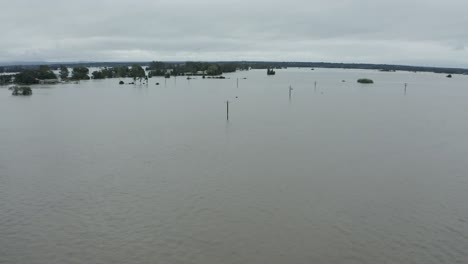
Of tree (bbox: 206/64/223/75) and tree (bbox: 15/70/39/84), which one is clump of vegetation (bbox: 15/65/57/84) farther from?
tree (bbox: 206/64/223/75)

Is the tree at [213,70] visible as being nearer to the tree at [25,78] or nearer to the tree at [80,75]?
the tree at [80,75]

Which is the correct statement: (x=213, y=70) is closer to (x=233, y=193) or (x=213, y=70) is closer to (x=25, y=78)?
(x=25, y=78)

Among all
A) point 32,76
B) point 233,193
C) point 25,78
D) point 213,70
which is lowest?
point 233,193

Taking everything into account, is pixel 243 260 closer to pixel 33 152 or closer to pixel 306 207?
pixel 306 207

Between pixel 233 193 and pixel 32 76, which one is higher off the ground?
pixel 32 76

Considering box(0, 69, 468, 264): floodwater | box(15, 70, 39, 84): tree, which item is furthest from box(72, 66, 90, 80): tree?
box(0, 69, 468, 264): floodwater

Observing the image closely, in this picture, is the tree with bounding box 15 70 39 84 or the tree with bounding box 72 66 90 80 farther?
the tree with bounding box 72 66 90 80

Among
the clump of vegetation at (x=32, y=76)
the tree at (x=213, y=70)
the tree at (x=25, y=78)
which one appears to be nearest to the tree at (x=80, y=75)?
the clump of vegetation at (x=32, y=76)

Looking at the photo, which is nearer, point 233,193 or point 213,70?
point 233,193

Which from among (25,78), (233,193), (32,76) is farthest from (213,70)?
(233,193)
